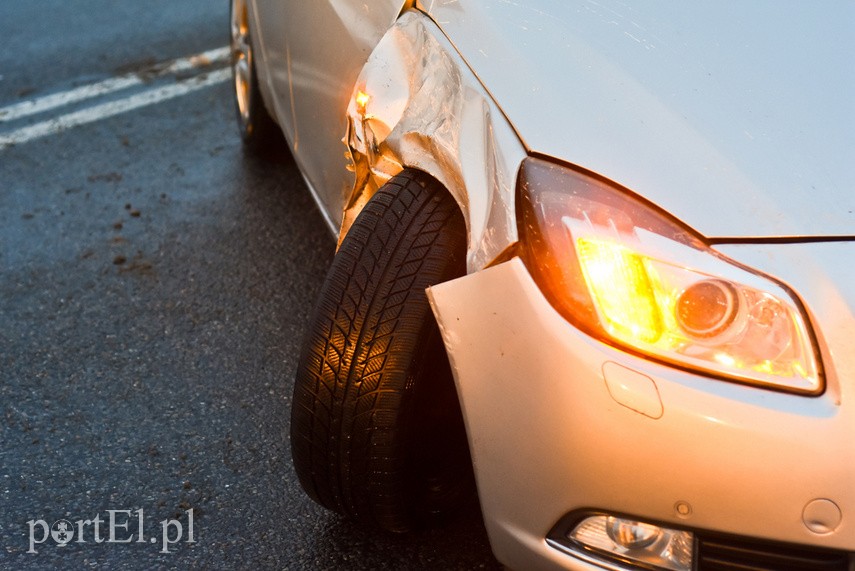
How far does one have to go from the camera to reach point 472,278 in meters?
1.75

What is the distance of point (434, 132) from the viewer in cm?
200

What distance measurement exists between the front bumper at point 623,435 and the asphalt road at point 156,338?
617mm

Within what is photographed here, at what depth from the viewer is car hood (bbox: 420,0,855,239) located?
5.51 feet

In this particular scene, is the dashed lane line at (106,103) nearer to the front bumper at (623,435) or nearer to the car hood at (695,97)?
the car hood at (695,97)

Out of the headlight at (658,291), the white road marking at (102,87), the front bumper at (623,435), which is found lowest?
the white road marking at (102,87)

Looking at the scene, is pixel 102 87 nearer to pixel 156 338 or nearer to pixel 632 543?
pixel 156 338

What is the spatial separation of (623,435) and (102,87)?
4.30 meters

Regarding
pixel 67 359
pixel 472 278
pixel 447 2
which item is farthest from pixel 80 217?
pixel 472 278

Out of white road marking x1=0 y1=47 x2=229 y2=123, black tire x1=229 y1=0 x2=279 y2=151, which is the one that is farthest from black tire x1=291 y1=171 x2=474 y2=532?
white road marking x1=0 y1=47 x2=229 y2=123

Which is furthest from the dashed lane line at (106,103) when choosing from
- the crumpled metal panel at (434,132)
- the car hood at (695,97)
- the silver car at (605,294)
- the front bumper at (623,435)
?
the front bumper at (623,435)

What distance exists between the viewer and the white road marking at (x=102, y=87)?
5051 millimetres

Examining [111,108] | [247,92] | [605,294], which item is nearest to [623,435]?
[605,294]

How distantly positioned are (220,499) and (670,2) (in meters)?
1.45

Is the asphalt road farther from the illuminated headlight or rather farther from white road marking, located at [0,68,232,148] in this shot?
the illuminated headlight
